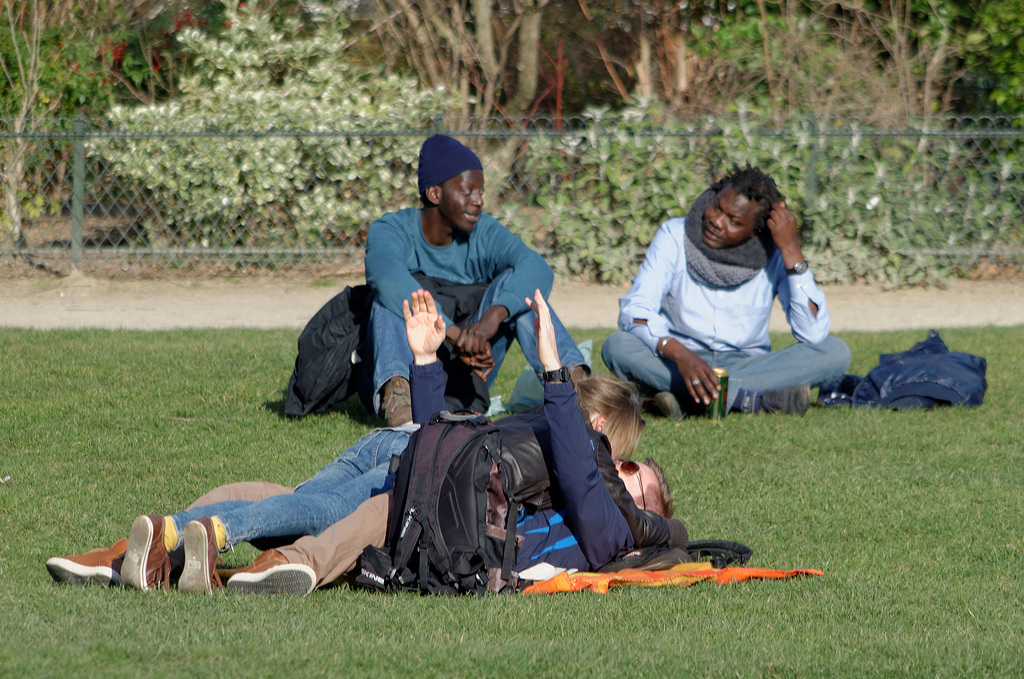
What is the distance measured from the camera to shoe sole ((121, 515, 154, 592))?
11.2 ft

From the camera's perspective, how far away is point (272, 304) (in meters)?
9.65

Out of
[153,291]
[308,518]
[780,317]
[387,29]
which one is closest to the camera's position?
[308,518]

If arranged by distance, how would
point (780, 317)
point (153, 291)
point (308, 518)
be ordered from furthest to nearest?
point (153, 291)
point (780, 317)
point (308, 518)

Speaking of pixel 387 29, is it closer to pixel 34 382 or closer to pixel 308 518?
pixel 34 382

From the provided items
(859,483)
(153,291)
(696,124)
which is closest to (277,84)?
(153,291)

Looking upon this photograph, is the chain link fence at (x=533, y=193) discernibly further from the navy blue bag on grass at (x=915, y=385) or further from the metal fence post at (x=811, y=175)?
the navy blue bag on grass at (x=915, y=385)

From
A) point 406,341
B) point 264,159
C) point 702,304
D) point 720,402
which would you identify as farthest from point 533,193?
point 406,341

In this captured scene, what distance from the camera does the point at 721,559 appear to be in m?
4.00

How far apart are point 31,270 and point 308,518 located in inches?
303

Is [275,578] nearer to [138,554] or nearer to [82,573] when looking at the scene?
[138,554]

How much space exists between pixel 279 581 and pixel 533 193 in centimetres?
750

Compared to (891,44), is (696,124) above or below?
below

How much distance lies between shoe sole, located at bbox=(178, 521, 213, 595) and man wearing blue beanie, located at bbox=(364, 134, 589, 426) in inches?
70.0

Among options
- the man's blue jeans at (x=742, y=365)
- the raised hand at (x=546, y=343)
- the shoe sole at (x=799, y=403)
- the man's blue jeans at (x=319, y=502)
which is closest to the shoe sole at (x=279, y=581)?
the man's blue jeans at (x=319, y=502)
